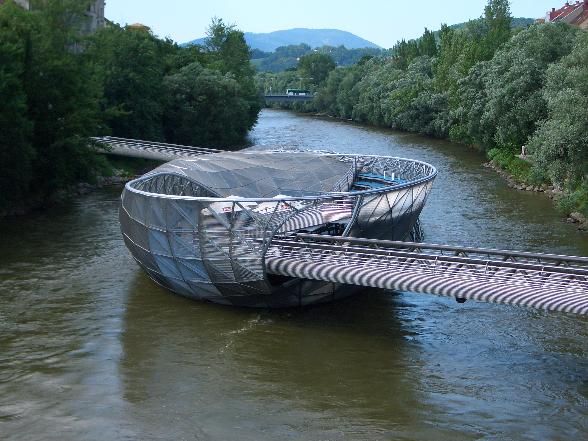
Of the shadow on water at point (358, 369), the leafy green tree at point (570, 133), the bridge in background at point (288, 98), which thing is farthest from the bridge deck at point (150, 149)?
the bridge in background at point (288, 98)

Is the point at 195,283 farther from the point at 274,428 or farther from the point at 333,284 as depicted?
the point at 274,428

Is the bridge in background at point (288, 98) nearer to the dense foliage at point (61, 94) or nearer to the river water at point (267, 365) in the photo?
the dense foliage at point (61, 94)

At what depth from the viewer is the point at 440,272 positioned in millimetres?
19797

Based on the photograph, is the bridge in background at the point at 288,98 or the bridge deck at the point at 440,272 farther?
the bridge in background at the point at 288,98

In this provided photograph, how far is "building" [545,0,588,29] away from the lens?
84.4 metres

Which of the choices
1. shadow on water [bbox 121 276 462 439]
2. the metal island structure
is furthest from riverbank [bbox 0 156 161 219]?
shadow on water [bbox 121 276 462 439]

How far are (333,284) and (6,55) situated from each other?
1744 cm

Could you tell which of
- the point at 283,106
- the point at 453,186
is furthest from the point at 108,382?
the point at 283,106

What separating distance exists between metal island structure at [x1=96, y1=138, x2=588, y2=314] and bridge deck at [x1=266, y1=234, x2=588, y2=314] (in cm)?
3

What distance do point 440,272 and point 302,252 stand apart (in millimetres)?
3591

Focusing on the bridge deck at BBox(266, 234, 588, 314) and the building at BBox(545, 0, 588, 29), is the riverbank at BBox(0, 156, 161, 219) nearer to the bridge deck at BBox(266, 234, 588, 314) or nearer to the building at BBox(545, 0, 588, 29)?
the bridge deck at BBox(266, 234, 588, 314)

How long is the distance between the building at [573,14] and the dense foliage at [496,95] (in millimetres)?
6651

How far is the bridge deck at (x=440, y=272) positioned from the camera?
1819 cm

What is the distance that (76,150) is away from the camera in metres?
36.9
